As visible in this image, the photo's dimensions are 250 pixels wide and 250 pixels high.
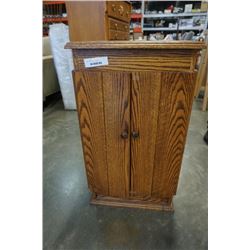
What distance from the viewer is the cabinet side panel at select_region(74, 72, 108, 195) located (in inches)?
32.9

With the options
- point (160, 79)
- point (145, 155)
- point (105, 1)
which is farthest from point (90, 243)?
point (105, 1)

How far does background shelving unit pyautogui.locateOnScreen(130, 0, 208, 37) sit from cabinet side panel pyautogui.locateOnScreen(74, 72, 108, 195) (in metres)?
3.21

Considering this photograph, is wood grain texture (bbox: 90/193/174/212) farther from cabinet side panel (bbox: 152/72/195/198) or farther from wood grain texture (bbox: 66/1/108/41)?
wood grain texture (bbox: 66/1/108/41)

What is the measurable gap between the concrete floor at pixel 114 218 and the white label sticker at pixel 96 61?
37.3 inches

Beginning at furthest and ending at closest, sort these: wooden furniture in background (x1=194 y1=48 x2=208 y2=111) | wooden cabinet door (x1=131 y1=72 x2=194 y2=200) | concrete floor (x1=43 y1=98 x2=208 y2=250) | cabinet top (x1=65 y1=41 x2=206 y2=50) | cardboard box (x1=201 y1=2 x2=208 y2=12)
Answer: cardboard box (x1=201 y1=2 x2=208 y2=12) < wooden furniture in background (x1=194 y1=48 x2=208 y2=111) < concrete floor (x1=43 y1=98 x2=208 y2=250) < wooden cabinet door (x1=131 y1=72 x2=194 y2=200) < cabinet top (x1=65 y1=41 x2=206 y2=50)

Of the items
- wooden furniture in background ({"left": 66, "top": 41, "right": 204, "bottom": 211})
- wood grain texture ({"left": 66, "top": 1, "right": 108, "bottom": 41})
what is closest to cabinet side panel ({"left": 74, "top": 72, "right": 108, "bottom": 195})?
wooden furniture in background ({"left": 66, "top": 41, "right": 204, "bottom": 211})

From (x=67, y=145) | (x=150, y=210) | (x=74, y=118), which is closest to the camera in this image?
(x=150, y=210)

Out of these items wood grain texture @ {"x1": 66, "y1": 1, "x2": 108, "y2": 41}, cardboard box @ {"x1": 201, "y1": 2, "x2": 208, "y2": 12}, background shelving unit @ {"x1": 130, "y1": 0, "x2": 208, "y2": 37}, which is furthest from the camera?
background shelving unit @ {"x1": 130, "y1": 0, "x2": 208, "y2": 37}

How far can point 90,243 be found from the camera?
1.02 m

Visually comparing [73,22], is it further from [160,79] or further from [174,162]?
[174,162]

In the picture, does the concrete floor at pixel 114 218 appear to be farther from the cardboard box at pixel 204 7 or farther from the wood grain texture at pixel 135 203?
the cardboard box at pixel 204 7

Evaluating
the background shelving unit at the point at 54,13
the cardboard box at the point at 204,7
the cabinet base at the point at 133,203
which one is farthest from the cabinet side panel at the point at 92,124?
the background shelving unit at the point at 54,13

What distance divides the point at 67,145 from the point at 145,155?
119cm

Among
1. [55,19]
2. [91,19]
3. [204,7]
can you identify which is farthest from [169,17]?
[91,19]
